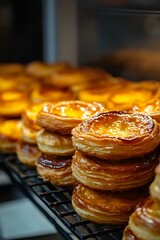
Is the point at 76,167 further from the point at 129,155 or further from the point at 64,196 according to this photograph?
the point at 64,196

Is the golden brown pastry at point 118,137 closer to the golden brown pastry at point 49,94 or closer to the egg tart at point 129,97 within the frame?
the egg tart at point 129,97

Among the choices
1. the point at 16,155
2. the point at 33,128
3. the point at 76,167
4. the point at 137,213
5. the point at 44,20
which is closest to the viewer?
the point at 137,213

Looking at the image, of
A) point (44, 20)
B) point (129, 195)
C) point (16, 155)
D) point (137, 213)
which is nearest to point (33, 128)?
point (16, 155)

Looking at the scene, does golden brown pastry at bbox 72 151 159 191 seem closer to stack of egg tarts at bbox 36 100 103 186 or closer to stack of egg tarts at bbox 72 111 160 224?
stack of egg tarts at bbox 72 111 160 224

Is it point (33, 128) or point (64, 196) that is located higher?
point (33, 128)

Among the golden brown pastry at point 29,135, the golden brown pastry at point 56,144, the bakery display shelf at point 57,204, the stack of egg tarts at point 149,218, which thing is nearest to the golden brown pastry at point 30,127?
the golden brown pastry at point 29,135

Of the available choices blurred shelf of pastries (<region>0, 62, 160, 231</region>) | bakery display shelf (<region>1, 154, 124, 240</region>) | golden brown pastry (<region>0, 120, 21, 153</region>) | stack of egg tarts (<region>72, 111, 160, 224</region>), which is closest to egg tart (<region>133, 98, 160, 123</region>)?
blurred shelf of pastries (<region>0, 62, 160, 231</region>)

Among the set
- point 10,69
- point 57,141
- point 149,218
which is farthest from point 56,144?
point 10,69
